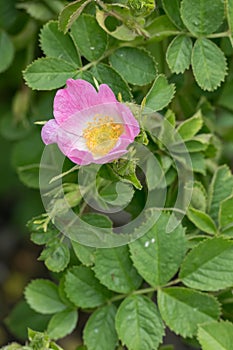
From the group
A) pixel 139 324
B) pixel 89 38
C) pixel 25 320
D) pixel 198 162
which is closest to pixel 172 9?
pixel 89 38

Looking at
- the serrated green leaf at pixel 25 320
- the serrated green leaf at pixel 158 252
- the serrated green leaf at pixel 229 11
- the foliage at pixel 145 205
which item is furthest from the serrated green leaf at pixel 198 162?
the serrated green leaf at pixel 25 320

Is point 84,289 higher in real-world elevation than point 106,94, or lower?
lower

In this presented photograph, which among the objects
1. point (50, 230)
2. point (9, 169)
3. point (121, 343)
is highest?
point (50, 230)

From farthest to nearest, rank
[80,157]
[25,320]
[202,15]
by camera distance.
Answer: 1. [25,320]
2. [202,15]
3. [80,157]

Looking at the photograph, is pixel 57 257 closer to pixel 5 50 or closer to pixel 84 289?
pixel 84 289

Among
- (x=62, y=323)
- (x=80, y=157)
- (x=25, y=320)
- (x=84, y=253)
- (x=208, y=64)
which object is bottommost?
(x=25, y=320)

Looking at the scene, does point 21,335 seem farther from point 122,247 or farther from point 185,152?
point 185,152

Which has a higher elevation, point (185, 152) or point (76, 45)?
point (76, 45)

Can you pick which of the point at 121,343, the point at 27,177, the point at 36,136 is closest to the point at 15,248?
the point at 36,136
